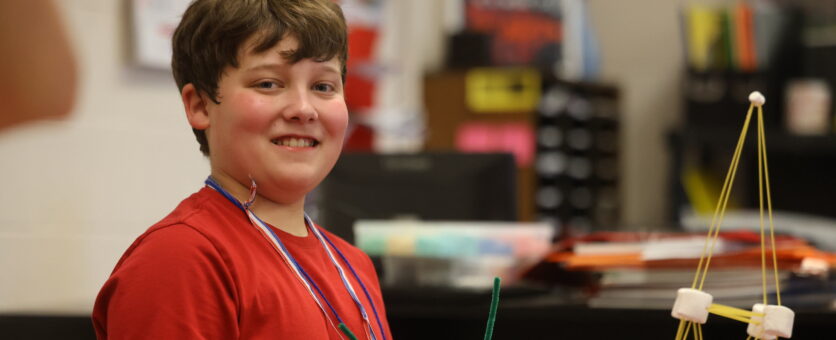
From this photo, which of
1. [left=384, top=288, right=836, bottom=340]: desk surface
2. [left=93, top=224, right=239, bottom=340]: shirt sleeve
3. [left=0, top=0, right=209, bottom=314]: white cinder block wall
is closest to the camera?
[left=93, top=224, right=239, bottom=340]: shirt sleeve

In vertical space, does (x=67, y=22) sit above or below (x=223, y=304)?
above

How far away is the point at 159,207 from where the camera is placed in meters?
2.04

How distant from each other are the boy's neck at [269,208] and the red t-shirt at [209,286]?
0.01m

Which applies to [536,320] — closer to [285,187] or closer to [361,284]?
[361,284]

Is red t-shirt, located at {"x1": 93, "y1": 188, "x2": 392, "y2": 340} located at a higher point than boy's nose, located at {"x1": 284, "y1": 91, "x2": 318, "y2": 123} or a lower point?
lower

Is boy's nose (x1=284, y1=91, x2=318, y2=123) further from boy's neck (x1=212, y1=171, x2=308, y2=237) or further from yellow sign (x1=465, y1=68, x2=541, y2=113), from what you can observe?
yellow sign (x1=465, y1=68, x2=541, y2=113)

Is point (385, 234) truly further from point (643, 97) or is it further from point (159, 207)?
point (643, 97)

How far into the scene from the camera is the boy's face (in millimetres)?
749

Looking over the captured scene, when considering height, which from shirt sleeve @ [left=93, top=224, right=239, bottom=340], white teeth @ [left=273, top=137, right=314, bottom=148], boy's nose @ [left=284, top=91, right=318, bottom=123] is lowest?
shirt sleeve @ [left=93, top=224, right=239, bottom=340]

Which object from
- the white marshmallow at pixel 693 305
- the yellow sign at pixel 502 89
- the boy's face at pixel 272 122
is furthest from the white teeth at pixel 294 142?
the yellow sign at pixel 502 89

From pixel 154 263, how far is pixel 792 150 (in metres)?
3.88

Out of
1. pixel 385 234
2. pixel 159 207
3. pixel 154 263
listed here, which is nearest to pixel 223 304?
pixel 154 263

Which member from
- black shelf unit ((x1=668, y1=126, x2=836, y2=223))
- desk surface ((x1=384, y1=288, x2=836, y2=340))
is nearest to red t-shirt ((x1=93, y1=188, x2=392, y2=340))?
desk surface ((x1=384, y1=288, x2=836, y2=340))

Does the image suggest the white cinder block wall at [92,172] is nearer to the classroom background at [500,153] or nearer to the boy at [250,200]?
the classroom background at [500,153]
